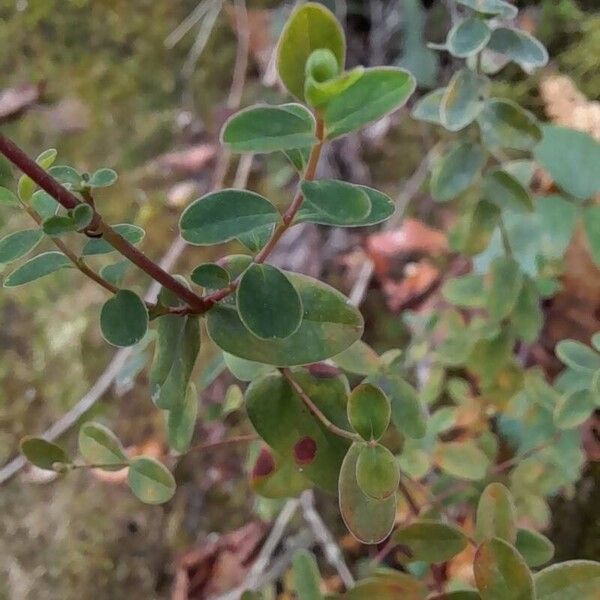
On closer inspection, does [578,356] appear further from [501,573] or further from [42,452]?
[42,452]

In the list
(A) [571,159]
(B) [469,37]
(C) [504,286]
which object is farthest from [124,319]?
(A) [571,159]

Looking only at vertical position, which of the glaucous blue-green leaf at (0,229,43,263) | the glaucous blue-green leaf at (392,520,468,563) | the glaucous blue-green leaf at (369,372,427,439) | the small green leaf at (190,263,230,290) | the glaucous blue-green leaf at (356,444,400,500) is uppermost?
the glaucous blue-green leaf at (0,229,43,263)

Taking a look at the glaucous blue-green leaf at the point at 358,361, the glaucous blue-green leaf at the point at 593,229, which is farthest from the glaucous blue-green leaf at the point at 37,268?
the glaucous blue-green leaf at the point at 593,229

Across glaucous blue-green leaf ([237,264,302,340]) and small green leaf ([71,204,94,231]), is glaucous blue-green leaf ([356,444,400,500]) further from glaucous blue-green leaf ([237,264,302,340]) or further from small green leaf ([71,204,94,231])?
small green leaf ([71,204,94,231])

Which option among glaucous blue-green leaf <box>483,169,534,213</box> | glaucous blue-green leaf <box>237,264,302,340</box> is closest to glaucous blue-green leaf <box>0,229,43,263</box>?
glaucous blue-green leaf <box>237,264,302,340</box>

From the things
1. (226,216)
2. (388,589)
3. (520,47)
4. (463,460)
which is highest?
(226,216)

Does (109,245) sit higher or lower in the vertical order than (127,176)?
higher

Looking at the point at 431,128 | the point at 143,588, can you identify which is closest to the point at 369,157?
the point at 431,128

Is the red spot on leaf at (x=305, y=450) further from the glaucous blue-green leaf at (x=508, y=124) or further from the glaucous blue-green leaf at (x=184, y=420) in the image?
the glaucous blue-green leaf at (x=508, y=124)
